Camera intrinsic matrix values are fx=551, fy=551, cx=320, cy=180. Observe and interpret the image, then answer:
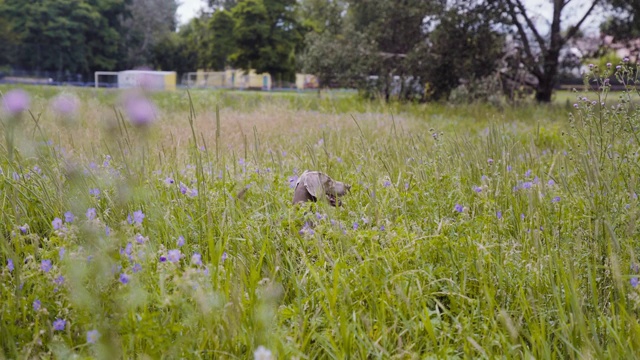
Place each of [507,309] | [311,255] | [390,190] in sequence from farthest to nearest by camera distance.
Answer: [390,190] < [311,255] < [507,309]

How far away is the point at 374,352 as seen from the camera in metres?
1.53

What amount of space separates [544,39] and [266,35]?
34.6 meters

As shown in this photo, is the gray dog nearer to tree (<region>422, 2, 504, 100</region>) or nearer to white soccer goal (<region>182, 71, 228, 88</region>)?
tree (<region>422, 2, 504, 100</region>)

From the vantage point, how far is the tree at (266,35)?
1794 inches

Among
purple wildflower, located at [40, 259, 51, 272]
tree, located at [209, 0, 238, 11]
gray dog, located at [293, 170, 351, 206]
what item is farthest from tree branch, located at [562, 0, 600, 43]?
tree, located at [209, 0, 238, 11]

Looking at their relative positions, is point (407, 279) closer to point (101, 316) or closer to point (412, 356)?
point (412, 356)

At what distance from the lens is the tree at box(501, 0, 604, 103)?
1270cm

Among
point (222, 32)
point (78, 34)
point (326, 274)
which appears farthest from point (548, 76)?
point (78, 34)

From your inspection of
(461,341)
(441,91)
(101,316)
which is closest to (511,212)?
(461,341)

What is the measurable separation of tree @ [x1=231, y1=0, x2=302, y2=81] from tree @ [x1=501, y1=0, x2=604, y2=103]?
34092 mm

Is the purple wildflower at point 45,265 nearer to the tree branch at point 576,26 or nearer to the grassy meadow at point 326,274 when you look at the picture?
the grassy meadow at point 326,274

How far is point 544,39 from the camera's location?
44.4ft

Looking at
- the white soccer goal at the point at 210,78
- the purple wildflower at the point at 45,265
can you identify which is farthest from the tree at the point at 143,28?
the purple wildflower at the point at 45,265

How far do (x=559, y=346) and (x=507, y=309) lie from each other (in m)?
0.19
